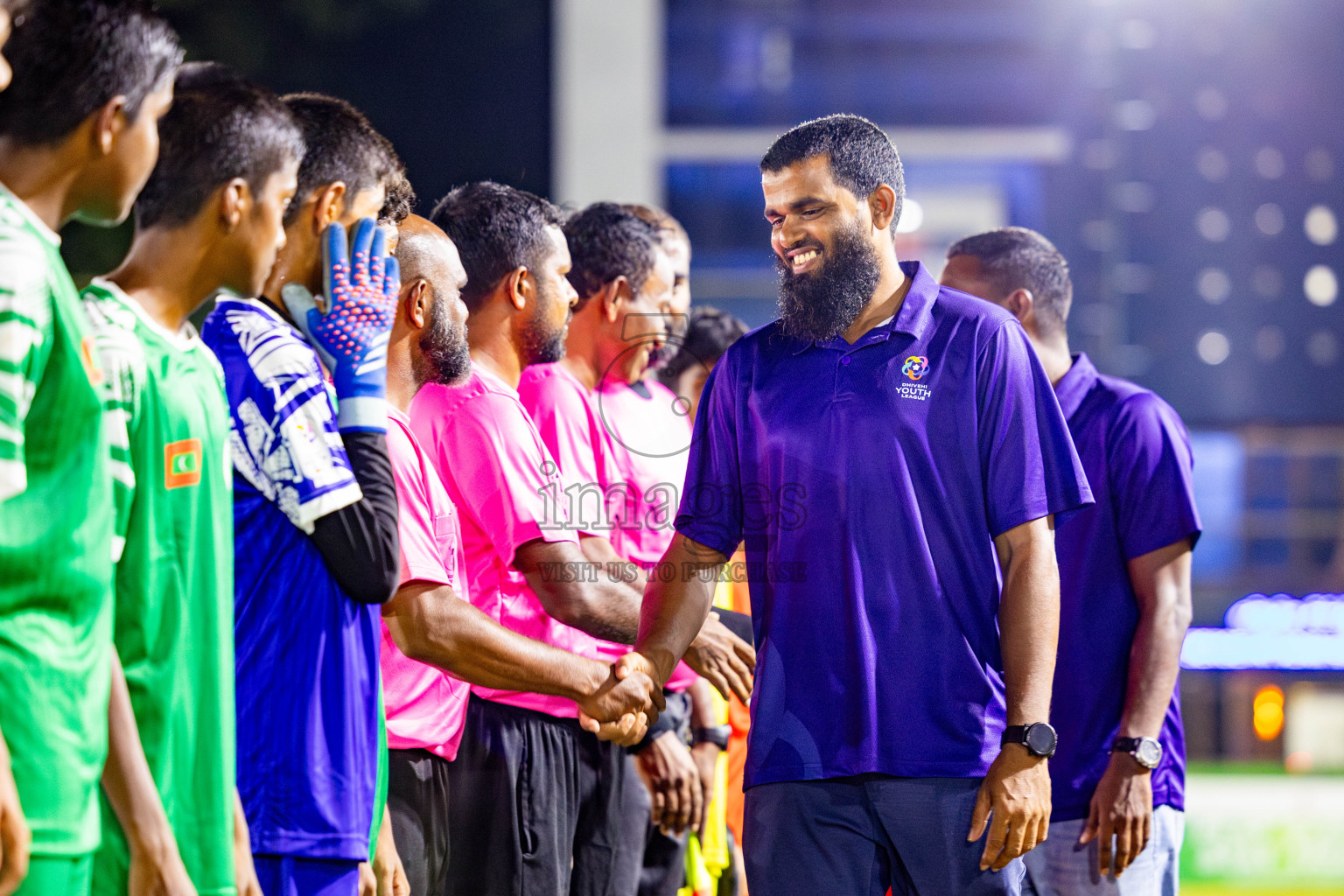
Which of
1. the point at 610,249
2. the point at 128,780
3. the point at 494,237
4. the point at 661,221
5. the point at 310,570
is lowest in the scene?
the point at 128,780

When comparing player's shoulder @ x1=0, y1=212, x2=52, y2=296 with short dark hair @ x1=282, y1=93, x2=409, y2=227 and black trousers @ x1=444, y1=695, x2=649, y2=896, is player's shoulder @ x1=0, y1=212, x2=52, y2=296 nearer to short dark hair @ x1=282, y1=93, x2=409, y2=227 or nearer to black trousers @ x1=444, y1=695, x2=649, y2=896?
short dark hair @ x1=282, y1=93, x2=409, y2=227

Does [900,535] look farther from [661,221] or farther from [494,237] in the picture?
[661,221]

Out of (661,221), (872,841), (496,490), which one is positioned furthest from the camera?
(661,221)

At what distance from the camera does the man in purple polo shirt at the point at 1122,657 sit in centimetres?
345

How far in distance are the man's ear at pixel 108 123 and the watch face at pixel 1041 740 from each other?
1.91 meters

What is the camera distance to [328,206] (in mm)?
2385

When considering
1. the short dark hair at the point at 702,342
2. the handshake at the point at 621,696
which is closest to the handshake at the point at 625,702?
the handshake at the point at 621,696

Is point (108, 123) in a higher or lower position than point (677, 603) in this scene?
higher

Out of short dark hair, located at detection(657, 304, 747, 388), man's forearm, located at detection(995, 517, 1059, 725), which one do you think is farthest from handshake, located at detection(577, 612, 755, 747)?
short dark hair, located at detection(657, 304, 747, 388)

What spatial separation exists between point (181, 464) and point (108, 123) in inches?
17.6

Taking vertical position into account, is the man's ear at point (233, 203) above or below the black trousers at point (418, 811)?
above

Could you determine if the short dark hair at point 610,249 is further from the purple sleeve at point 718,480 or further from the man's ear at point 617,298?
the purple sleeve at point 718,480

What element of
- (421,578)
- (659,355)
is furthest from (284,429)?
(659,355)

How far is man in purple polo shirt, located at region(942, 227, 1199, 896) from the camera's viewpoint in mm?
3451
